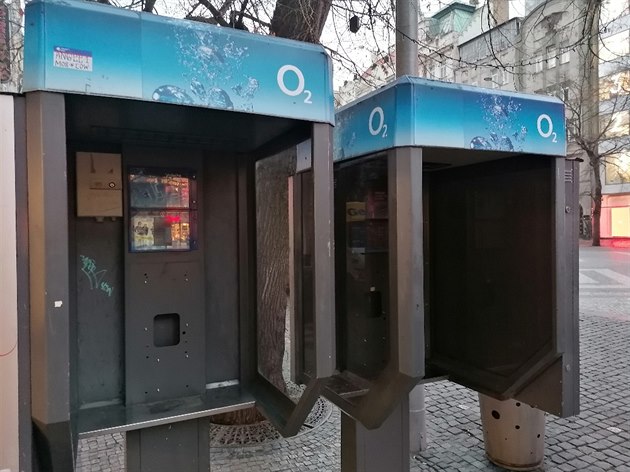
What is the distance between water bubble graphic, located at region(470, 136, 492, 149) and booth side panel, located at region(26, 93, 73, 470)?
4.58 feet

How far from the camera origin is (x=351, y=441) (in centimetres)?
238

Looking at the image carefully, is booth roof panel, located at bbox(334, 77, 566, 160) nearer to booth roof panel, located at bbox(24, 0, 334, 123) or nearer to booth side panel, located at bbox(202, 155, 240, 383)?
booth roof panel, located at bbox(24, 0, 334, 123)

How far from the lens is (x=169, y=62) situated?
1406 millimetres

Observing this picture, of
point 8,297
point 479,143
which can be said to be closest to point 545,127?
point 479,143

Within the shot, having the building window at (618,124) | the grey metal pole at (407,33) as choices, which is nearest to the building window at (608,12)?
the grey metal pole at (407,33)

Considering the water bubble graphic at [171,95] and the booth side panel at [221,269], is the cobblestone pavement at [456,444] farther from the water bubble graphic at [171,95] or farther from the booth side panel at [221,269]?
the water bubble graphic at [171,95]

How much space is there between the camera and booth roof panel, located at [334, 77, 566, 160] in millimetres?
1841

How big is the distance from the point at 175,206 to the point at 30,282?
0.84 m

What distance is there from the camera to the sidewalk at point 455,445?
3.09 metres

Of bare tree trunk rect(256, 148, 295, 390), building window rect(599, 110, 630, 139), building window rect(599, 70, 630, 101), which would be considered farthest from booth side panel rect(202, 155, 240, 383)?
building window rect(599, 110, 630, 139)

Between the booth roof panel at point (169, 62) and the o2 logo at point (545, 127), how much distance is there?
101 centimetres

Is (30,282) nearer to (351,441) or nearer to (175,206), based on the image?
(175,206)

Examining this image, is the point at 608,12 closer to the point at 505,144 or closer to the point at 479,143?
the point at 505,144

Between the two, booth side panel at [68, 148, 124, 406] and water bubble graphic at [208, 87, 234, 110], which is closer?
water bubble graphic at [208, 87, 234, 110]
